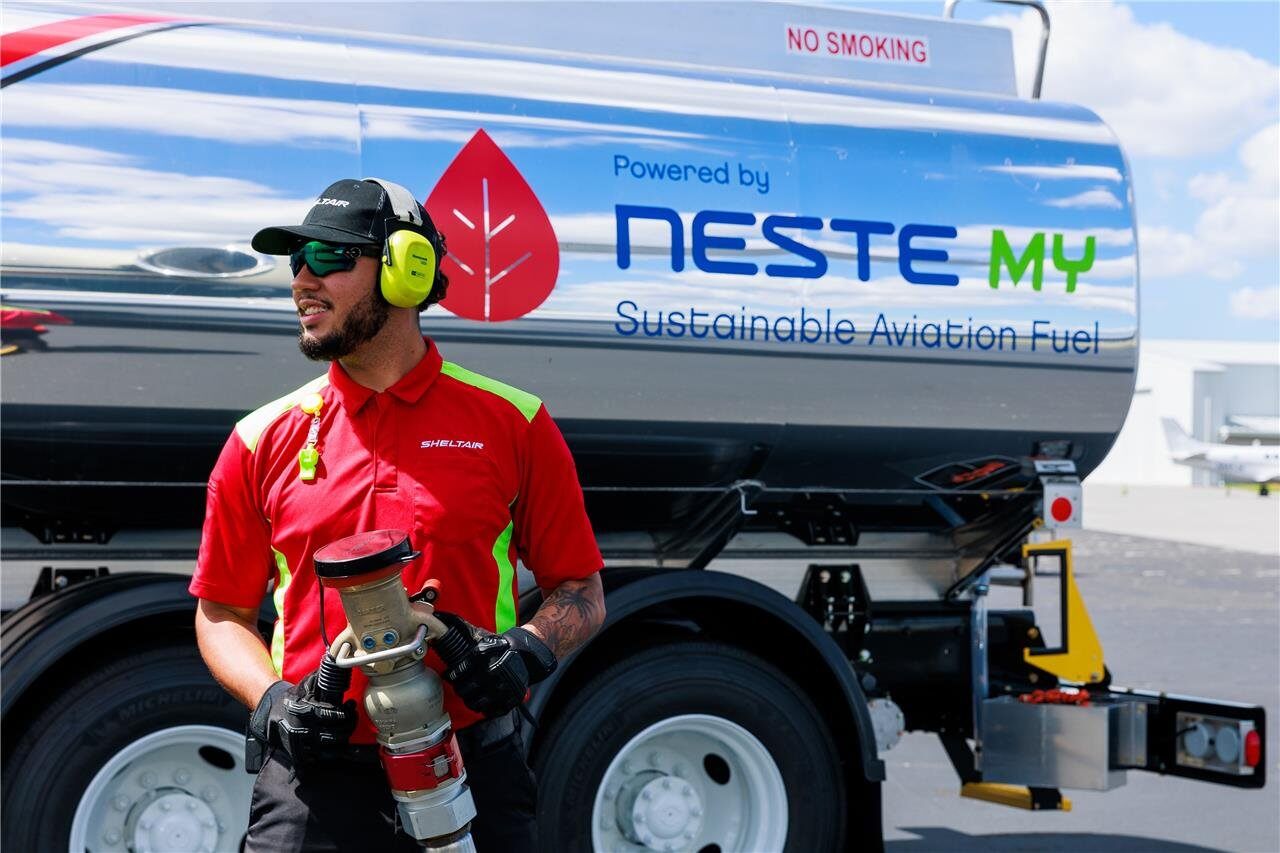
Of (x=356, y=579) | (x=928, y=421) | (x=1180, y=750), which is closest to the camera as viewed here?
(x=356, y=579)

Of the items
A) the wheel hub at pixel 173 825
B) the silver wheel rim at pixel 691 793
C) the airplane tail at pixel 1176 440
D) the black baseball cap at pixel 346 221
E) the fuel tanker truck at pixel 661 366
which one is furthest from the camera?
the airplane tail at pixel 1176 440

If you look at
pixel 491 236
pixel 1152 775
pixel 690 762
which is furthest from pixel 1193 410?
pixel 491 236

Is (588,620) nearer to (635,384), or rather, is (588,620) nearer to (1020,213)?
(635,384)

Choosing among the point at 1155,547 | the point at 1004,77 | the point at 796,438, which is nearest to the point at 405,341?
the point at 796,438

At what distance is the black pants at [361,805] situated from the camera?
2682mm

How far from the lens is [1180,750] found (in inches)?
211

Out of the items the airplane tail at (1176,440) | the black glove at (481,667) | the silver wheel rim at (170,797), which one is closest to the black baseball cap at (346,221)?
the black glove at (481,667)

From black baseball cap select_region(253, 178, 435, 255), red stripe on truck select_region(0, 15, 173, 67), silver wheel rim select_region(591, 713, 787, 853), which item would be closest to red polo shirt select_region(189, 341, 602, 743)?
black baseball cap select_region(253, 178, 435, 255)

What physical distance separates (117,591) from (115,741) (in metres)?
0.42

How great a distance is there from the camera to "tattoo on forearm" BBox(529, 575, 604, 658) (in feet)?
9.08

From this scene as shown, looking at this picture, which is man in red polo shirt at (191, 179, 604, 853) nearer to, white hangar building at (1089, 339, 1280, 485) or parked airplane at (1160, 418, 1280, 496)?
parked airplane at (1160, 418, 1280, 496)

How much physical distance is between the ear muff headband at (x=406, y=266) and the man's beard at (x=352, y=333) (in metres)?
0.03

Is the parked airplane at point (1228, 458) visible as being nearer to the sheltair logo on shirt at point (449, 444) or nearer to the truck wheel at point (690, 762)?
the truck wheel at point (690, 762)

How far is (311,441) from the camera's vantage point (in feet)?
8.98
